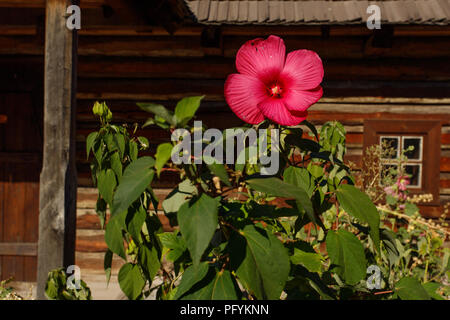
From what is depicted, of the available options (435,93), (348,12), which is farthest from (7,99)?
(435,93)

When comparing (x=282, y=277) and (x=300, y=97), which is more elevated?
(x=300, y=97)

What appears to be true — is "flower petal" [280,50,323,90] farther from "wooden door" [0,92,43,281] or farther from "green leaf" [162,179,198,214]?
"wooden door" [0,92,43,281]

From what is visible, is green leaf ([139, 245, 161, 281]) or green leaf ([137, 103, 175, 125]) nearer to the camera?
green leaf ([137, 103, 175, 125])

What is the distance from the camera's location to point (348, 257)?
0.70 m

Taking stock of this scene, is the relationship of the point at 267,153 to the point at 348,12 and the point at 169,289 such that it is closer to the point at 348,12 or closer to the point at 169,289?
the point at 169,289

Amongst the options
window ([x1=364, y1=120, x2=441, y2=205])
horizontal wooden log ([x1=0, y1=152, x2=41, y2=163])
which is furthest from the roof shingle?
horizontal wooden log ([x1=0, y1=152, x2=41, y2=163])

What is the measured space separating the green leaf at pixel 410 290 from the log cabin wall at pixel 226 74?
9.95ft

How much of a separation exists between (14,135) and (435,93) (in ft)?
15.5

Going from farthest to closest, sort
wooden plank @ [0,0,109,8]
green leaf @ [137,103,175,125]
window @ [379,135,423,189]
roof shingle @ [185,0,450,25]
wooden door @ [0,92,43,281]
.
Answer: wooden door @ [0,92,43,281] → window @ [379,135,423,189] → roof shingle @ [185,0,450,25] → wooden plank @ [0,0,109,8] → green leaf @ [137,103,175,125]

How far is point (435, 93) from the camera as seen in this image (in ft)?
12.1

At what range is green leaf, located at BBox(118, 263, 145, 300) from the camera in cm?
76

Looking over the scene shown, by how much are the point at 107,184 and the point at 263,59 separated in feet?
1.37

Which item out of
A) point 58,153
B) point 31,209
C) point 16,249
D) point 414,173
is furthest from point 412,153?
point 16,249

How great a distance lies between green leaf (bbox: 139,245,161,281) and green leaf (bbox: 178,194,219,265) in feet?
0.88
